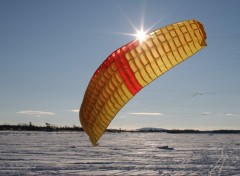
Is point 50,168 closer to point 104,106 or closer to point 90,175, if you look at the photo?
point 90,175

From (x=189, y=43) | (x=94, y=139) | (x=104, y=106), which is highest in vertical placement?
(x=189, y=43)

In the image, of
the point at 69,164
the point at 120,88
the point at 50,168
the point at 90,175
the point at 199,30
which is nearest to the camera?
the point at 199,30

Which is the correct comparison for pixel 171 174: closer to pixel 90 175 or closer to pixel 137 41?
pixel 90 175

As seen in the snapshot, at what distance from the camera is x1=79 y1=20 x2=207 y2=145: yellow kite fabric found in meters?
8.55

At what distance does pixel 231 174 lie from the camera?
51.3 feet

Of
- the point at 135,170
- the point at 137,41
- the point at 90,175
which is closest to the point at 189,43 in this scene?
the point at 137,41

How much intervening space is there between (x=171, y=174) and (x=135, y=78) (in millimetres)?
7792

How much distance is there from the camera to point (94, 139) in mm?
9656

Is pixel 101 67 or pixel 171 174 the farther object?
pixel 171 174

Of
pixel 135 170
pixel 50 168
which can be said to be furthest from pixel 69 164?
pixel 135 170

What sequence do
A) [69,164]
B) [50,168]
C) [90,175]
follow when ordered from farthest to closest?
1. [69,164]
2. [50,168]
3. [90,175]

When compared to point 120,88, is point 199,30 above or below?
above

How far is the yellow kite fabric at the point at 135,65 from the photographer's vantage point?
8547mm

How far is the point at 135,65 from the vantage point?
875 centimetres
